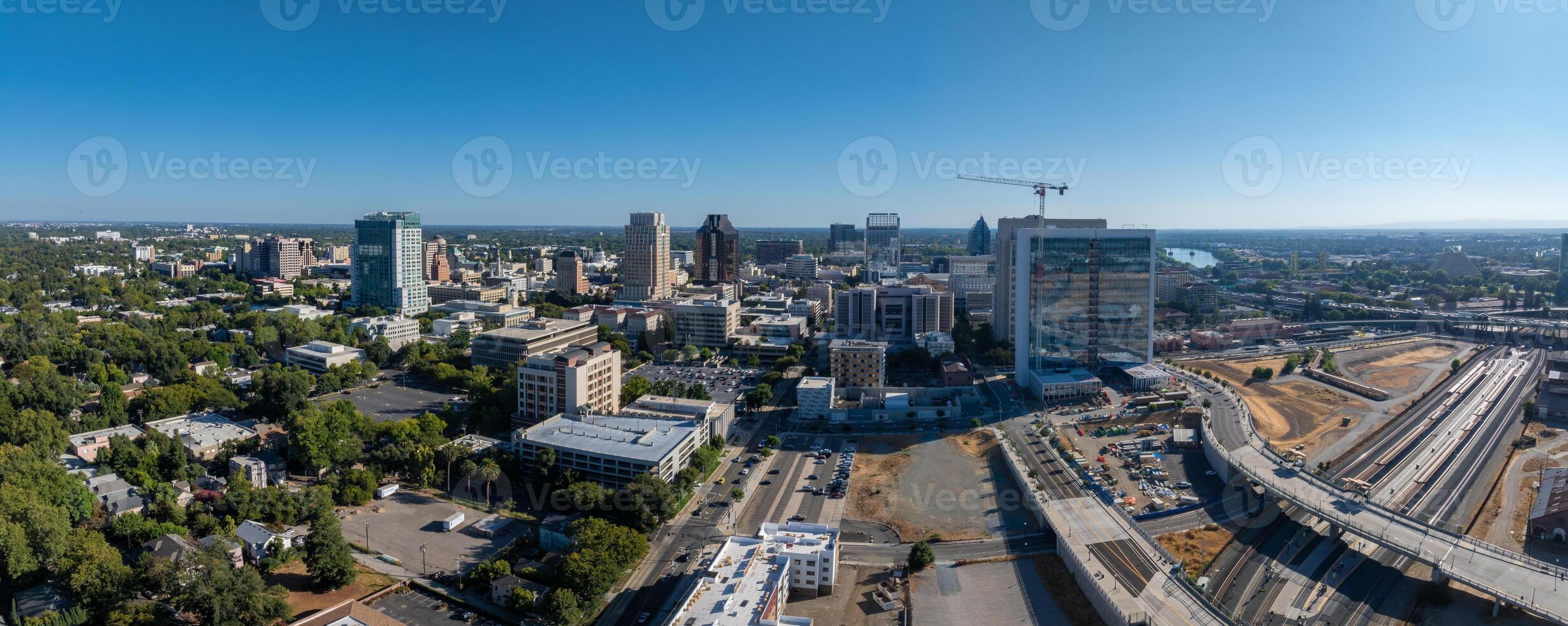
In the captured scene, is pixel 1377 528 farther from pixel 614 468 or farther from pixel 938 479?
pixel 614 468

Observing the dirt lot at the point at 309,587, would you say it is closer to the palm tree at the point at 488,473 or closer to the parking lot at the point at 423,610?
the parking lot at the point at 423,610

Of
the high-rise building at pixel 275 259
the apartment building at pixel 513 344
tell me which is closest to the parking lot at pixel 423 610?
the apartment building at pixel 513 344

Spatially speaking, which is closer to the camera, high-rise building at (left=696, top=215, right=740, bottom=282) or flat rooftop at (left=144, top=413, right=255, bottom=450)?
flat rooftop at (left=144, top=413, right=255, bottom=450)

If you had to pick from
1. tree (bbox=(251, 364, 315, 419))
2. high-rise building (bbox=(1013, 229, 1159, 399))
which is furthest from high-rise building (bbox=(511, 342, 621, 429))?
high-rise building (bbox=(1013, 229, 1159, 399))

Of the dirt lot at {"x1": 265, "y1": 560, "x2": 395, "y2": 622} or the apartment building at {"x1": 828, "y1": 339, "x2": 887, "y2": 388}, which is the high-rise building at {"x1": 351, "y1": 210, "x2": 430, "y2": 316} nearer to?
the apartment building at {"x1": 828, "y1": 339, "x2": 887, "y2": 388}

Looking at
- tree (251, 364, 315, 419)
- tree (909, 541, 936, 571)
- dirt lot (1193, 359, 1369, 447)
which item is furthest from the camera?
dirt lot (1193, 359, 1369, 447)

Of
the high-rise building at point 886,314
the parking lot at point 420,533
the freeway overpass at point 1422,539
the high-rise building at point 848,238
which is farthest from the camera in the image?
the high-rise building at point 848,238

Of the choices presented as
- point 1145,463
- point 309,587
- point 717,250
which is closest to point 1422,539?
point 1145,463
